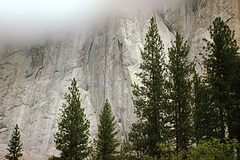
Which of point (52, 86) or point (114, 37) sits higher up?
point (114, 37)

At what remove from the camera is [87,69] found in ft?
124

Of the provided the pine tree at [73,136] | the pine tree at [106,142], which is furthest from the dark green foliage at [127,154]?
the pine tree at [73,136]

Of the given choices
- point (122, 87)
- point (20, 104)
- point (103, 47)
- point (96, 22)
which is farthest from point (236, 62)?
point (20, 104)

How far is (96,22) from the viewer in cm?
4097

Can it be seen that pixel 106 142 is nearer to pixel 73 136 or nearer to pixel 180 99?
pixel 73 136

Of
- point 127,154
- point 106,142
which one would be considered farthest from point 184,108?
point 106,142

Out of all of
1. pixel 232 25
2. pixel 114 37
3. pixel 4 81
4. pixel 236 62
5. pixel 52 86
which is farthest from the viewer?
pixel 4 81

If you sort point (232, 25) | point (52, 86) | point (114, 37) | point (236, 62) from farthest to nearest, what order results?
point (52, 86) < point (114, 37) < point (232, 25) < point (236, 62)

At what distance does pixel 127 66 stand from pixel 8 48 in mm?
28531

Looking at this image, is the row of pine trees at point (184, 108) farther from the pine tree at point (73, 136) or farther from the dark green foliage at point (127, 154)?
the dark green foliage at point (127, 154)

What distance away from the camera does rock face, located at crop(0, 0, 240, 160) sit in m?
32.6

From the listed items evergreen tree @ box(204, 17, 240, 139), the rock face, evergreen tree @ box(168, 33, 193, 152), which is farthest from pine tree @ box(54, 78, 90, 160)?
evergreen tree @ box(204, 17, 240, 139)

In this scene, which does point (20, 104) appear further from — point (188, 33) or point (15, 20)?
point (188, 33)

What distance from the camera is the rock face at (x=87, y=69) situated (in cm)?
3256
